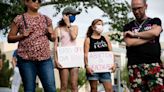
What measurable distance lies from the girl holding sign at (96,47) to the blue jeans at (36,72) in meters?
2.66

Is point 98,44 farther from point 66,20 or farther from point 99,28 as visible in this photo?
point 66,20

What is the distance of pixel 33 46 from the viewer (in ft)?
24.1

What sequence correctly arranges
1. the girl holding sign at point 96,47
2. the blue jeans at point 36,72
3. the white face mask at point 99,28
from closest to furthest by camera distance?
the blue jeans at point 36,72, the girl holding sign at point 96,47, the white face mask at point 99,28

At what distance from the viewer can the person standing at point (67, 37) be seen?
9.76 meters

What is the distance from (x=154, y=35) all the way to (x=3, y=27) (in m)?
13.8

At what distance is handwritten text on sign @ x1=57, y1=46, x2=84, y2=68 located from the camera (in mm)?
9891

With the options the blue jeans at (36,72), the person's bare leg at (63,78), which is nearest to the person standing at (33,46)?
the blue jeans at (36,72)

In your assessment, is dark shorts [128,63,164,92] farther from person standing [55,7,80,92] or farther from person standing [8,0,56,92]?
person standing [55,7,80,92]

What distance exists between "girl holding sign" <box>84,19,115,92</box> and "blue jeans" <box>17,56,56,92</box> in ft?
8.71

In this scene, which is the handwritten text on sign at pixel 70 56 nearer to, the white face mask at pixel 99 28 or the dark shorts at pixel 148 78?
the white face mask at pixel 99 28

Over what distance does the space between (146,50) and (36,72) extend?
1.56m

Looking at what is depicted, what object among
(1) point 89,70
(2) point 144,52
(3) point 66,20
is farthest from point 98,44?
(2) point 144,52

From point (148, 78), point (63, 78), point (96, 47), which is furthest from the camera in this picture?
point (96, 47)

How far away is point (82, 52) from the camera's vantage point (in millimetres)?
10250
